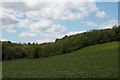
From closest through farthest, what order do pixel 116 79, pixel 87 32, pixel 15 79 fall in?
pixel 116 79, pixel 15 79, pixel 87 32

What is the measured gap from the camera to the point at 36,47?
122375mm

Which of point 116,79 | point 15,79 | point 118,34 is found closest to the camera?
point 116,79

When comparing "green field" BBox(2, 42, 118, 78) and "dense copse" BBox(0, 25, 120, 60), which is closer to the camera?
"green field" BBox(2, 42, 118, 78)

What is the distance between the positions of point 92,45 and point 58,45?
1596cm

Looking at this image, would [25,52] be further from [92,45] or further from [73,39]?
[92,45]

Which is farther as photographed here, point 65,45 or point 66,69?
point 65,45

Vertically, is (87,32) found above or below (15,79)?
above

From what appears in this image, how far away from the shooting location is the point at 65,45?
4641 inches

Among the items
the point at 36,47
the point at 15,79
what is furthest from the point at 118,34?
the point at 15,79

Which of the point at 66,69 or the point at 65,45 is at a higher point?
the point at 65,45

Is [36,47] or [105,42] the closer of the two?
[105,42]

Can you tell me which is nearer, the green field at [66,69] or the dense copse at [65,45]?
the green field at [66,69]

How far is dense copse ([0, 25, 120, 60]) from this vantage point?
356 feet

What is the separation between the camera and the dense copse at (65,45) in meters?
108
